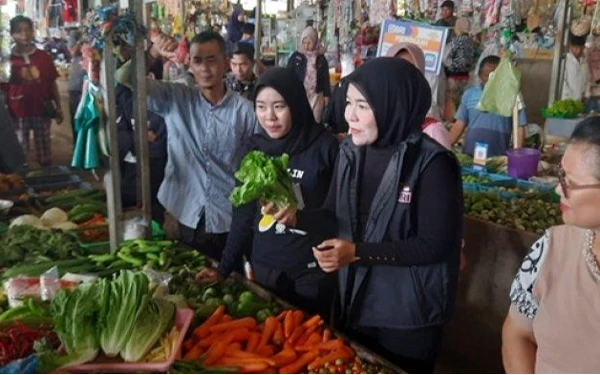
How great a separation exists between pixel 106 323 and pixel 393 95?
3.95 feet

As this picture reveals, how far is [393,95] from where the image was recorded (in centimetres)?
204

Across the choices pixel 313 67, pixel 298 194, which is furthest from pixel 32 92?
pixel 298 194

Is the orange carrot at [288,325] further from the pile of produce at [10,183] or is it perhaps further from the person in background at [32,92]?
the person in background at [32,92]

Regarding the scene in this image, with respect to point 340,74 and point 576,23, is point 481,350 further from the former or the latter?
point 340,74

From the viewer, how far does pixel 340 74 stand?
9.51m

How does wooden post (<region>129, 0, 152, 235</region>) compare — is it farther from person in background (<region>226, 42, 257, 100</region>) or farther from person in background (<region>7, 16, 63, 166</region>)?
person in background (<region>7, 16, 63, 166</region>)

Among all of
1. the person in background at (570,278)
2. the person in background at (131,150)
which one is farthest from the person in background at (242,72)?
the person in background at (570,278)

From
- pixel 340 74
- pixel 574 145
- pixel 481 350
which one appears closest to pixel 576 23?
pixel 340 74

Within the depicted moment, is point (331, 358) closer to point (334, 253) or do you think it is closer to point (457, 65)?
point (334, 253)

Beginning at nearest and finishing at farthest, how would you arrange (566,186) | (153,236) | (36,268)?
(566,186) → (36,268) → (153,236)

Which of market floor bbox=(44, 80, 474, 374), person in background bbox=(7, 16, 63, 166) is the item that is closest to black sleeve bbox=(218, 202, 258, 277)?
market floor bbox=(44, 80, 474, 374)

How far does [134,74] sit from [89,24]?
1.12 ft

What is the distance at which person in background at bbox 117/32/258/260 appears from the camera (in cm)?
325

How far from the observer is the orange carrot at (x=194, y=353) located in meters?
2.14
